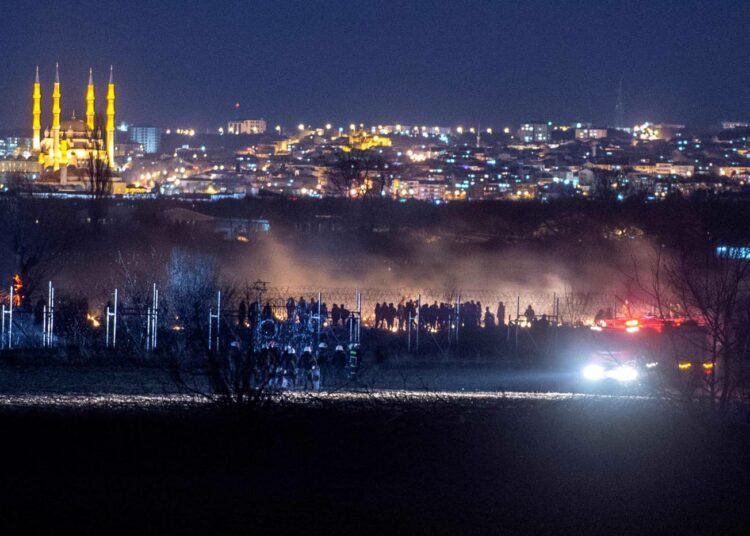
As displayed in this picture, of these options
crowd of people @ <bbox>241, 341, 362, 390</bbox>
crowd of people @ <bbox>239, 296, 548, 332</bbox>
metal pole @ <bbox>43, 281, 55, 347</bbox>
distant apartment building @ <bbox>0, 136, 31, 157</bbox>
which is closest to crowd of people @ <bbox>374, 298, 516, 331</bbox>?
crowd of people @ <bbox>239, 296, 548, 332</bbox>

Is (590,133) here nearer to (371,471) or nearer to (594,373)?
(594,373)

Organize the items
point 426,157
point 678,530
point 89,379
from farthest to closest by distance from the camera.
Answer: point 426,157
point 89,379
point 678,530

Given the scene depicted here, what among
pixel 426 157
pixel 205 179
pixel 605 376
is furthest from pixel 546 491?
pixel 426 157

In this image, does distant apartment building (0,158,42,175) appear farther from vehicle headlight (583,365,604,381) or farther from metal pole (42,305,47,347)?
vehicle headlight (583,365,604,381)

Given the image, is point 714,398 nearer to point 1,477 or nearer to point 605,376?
point 605,376

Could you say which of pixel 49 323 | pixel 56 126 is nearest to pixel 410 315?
pixel 49 323
